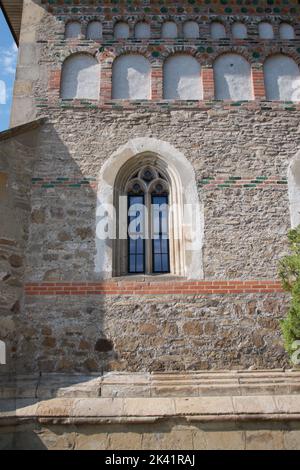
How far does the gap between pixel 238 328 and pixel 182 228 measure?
1823 millimetres

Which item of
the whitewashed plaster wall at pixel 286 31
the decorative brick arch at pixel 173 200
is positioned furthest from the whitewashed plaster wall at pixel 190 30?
the decorative brick arch at pixel 173 200

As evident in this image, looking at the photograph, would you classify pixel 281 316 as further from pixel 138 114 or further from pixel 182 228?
pixel 138 114

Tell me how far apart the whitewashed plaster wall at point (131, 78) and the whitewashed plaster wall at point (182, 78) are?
1.23 ft

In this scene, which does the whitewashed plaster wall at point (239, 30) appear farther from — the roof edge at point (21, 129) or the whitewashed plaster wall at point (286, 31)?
the roof edge at point (21, 129)

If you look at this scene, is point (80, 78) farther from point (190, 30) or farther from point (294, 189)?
point (294, 189)

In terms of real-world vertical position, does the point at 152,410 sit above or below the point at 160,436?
above

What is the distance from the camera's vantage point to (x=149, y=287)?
22.7ft

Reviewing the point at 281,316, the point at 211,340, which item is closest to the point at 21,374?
the point at 211,340

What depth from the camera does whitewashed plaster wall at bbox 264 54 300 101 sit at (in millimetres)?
8289

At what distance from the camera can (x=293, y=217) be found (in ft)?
24.1

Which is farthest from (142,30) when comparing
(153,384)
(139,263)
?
(153,384)

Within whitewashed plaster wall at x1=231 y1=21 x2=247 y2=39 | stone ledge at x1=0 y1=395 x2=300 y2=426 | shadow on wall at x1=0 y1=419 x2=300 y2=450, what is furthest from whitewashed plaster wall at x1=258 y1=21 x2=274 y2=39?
shadow on wall at x1=0 y1=419 x2=300 y2=450

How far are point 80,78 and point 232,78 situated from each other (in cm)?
288
